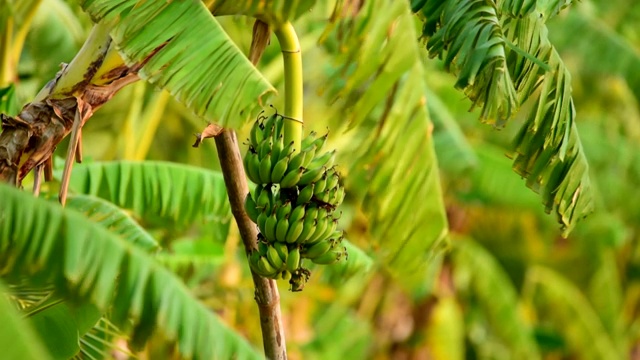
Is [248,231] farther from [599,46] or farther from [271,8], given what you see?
[599,46]

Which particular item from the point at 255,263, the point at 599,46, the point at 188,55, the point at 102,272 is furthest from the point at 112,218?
the point at 599,46

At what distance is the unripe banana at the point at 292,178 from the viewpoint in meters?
1.63

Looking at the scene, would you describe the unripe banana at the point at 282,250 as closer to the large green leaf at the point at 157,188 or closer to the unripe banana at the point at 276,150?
the unripe banana at the point at 276,150

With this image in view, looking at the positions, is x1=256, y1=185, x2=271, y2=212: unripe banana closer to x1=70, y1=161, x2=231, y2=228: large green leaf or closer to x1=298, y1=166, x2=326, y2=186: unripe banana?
x1=298, y1=166, x2=326, y2=186: unripe banana

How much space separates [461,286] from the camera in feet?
24.9

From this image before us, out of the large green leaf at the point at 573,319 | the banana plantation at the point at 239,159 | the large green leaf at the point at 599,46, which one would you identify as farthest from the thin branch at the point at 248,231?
the large green leaf at the point at 573,319

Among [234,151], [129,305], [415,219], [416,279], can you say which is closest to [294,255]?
[234,151]

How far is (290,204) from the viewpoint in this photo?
1.65 meters

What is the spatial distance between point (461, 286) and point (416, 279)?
4.23 m

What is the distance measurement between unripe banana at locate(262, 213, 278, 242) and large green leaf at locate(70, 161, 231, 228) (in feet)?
2.51

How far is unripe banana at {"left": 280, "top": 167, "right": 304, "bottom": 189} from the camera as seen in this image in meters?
1.63

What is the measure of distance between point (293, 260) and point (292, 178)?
0.14m

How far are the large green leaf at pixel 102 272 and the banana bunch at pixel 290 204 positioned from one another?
21cm

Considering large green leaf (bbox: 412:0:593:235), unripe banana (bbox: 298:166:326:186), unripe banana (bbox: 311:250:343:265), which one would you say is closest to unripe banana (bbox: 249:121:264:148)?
unripe banana (bbox: 298:166:326:186)
